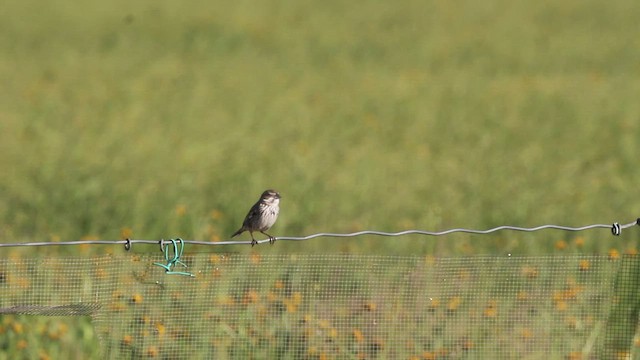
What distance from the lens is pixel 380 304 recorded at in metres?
4.79

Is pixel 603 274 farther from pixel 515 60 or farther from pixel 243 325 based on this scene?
pixel 515 60

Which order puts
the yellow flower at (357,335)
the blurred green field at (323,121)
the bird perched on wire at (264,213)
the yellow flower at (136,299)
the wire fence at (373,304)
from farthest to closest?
the blurred green field at (323,121), the bird perched on wire at (264,213), the yellow flower at (357,335), the wire fence at (373,304), the yellow flower at (136,299)

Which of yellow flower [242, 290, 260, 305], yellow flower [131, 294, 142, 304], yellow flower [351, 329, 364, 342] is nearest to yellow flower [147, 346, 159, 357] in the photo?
yellow flower [131, 294, 142, 304]

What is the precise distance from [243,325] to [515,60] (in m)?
16.8

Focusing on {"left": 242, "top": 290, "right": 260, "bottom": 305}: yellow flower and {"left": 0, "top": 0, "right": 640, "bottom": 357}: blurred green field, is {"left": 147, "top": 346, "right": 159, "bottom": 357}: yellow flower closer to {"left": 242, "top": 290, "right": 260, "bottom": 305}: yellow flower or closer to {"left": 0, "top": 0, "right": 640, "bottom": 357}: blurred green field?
{"left": 242, "top": 290, "right": 260, "bottom": 305}: yellow flower

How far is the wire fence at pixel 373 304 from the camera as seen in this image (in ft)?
15.3

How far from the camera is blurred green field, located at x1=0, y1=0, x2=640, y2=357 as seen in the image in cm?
927

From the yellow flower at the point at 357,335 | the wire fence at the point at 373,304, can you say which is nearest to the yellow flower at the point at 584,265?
the wire fence at the point at 373,304

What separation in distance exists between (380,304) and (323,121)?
10.2m

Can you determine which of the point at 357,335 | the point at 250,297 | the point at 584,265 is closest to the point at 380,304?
the point at 357,335

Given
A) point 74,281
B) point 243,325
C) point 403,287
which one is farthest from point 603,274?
point 74,281

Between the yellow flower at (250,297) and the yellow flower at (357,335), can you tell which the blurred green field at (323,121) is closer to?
the yellow flower at (250,297)

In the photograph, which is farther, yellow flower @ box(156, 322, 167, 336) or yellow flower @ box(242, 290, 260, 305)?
yellow flower @ box(242, 290, 260, 305)

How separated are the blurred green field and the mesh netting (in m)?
1.55
